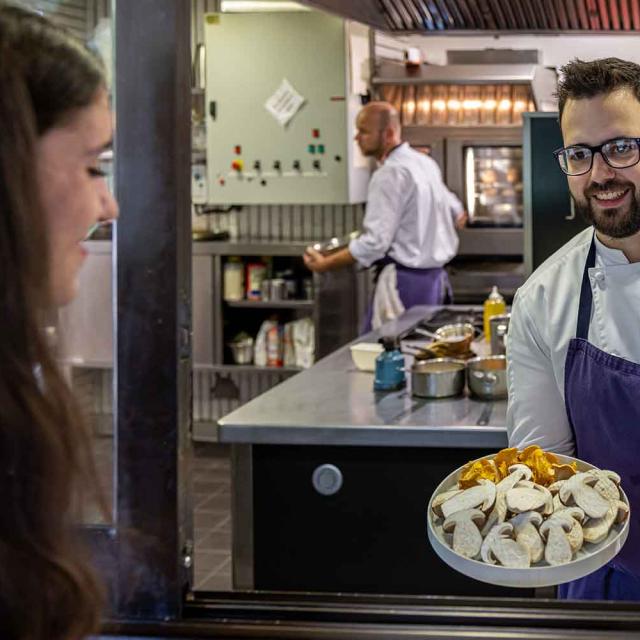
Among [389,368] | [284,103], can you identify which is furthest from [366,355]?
[284,103]

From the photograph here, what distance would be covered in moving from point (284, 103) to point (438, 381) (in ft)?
12.8

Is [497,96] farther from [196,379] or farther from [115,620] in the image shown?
[115,620]

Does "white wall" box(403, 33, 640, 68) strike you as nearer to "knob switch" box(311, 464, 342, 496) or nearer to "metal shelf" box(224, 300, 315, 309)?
"metal shelf" box(224, 300, 315, 309)

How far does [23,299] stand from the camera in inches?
35.3

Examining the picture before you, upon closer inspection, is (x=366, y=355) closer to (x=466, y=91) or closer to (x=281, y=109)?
(x=281, y=109)

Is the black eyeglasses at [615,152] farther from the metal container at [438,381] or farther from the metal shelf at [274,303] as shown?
the metal shelf at [274,303]

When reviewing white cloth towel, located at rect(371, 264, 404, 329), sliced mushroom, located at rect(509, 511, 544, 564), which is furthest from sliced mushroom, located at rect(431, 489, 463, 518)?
white cloth towel, located at rect(371, 264, 404, 329)

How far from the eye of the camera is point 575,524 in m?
1.65

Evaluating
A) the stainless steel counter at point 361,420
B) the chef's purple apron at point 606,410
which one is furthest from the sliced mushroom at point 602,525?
the stainless steel counter at point 361,420

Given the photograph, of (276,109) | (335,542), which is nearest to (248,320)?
(276,109)

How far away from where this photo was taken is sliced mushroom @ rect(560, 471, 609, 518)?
167 centimetres

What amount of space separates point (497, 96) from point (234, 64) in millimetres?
1562

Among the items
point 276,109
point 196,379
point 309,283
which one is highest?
point 276,109

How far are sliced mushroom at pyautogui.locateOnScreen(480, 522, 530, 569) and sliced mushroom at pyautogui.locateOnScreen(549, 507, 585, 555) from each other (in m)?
0.07
